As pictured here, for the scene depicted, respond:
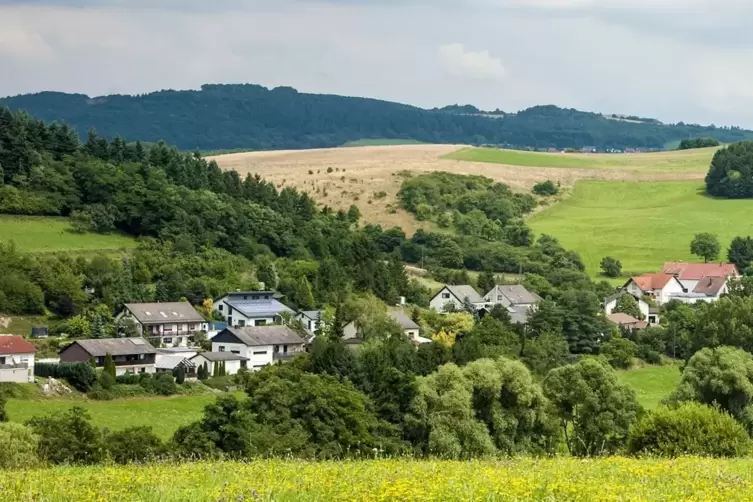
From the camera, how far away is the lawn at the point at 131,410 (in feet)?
160

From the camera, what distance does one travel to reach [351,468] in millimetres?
14039

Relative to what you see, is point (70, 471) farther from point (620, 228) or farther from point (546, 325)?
point (620, 228)

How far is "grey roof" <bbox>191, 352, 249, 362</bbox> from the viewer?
2591 inches

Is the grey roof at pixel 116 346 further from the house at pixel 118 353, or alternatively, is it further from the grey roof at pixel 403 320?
the grey roof at pixel 403 320

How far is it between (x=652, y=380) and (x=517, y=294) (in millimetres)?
22182

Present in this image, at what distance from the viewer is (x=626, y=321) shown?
8681 cm

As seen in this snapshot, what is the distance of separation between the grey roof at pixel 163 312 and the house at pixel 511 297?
83.9 ft

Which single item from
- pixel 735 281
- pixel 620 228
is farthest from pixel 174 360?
pixel 620 228

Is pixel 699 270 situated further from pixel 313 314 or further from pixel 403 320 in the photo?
pixel 313 314

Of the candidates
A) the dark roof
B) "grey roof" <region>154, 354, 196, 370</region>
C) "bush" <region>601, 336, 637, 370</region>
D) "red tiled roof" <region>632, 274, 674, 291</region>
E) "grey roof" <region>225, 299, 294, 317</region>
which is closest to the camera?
"grey roof" <region>154, 354, 196, 370</region>

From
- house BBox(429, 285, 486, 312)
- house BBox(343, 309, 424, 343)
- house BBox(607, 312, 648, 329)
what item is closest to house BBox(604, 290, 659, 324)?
house BBox(607, 312, 648, 329)

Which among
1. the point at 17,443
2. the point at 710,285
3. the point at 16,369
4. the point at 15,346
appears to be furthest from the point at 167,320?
the point at 710,285

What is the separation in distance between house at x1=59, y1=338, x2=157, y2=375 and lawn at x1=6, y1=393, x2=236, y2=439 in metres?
6.07

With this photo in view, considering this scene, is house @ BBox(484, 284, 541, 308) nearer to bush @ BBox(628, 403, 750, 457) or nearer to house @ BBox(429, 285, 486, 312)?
house @ BBox(429, 285, 486, 312)
